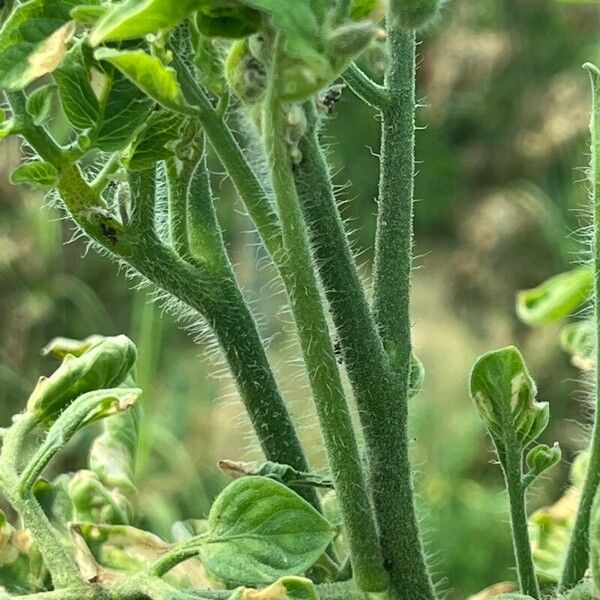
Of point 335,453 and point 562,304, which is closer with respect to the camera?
point 335,453

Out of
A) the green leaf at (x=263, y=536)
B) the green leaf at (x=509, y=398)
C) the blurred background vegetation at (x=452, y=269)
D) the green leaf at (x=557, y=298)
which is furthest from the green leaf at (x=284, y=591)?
the blurred background vegetation at (x=452, y=269)

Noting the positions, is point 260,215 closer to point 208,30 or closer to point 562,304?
point 208,30

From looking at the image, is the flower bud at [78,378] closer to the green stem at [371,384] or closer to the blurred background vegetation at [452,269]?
the green stem at [371,384]

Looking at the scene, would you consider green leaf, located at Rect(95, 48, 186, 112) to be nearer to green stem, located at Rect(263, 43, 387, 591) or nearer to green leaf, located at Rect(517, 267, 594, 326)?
green stem, located at Rect(263, 43, 387, 591)

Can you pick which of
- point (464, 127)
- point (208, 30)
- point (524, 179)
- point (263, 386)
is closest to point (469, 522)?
point (524, 179)

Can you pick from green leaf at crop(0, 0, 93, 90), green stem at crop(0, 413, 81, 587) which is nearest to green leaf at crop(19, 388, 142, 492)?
green stem at crop(0, 413, 81, 587)

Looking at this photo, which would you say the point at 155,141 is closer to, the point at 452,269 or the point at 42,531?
the point at 42,531
